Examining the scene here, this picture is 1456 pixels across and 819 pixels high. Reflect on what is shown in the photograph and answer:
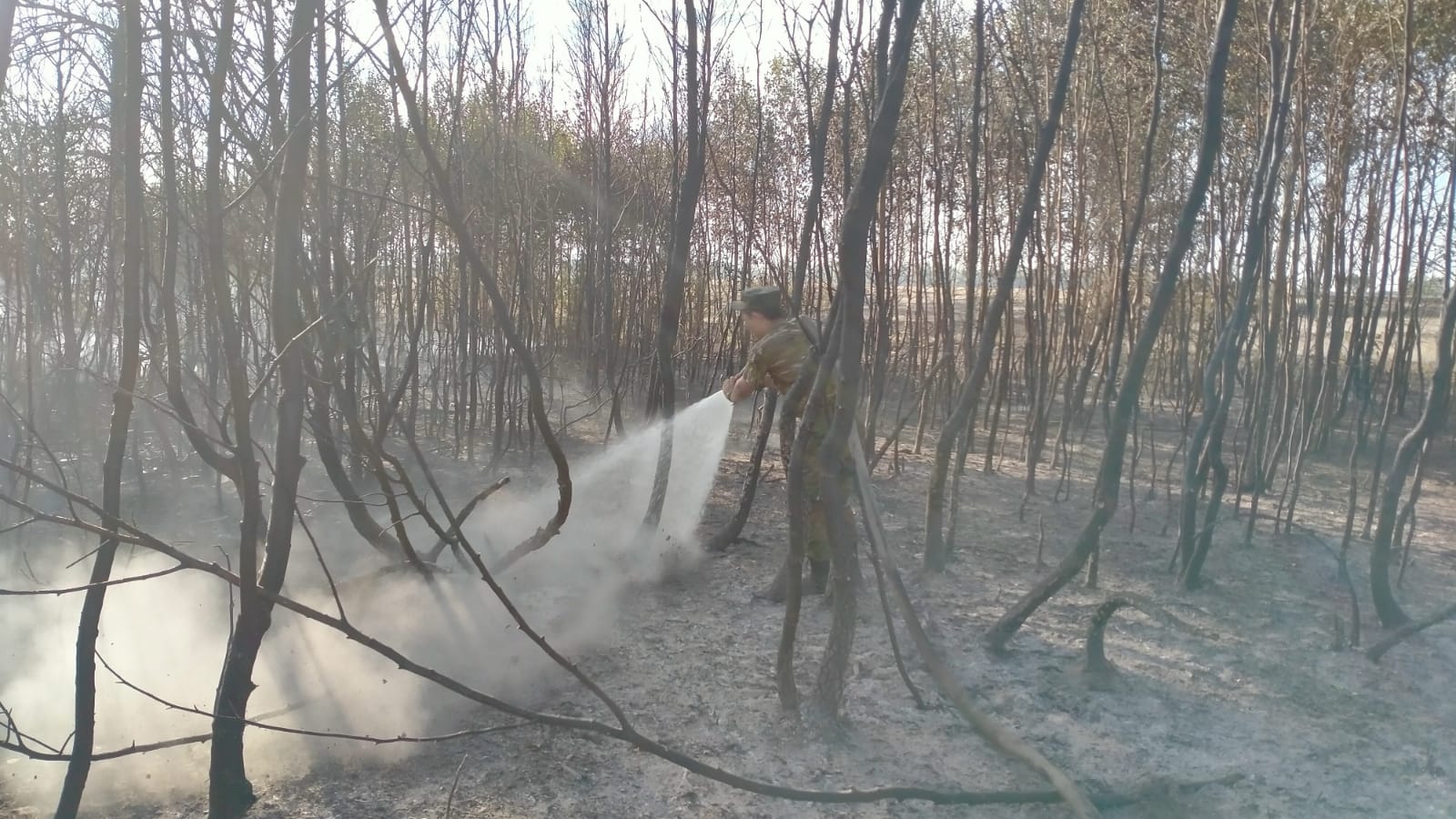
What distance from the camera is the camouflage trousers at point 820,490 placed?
2.81 m

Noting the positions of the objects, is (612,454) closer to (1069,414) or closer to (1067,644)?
(1069,414)

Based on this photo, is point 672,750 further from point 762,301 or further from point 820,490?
point 762,301

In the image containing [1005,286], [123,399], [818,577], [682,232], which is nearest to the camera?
[123,399]

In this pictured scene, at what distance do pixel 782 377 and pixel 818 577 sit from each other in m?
0.96

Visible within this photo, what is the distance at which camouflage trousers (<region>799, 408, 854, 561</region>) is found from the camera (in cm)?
281

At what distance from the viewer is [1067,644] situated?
12.4 ft

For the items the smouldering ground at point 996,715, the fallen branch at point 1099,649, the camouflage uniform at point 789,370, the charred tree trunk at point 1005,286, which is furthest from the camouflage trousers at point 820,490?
the fallen branch at point 1099,649

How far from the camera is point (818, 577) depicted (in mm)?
4484

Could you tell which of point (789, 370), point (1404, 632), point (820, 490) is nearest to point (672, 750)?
point (820, 490)

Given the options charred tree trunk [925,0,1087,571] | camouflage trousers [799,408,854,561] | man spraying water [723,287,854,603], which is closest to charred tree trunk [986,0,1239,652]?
charred tree trunk [925,0,1087,571]

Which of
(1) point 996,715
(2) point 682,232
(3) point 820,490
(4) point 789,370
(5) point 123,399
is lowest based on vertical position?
(1) point 996,715

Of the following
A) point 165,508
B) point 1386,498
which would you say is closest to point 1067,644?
point 1386,498

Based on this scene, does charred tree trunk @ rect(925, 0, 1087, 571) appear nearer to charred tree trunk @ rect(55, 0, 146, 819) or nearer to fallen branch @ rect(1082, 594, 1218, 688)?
fallen branch @ rect(1082, 594, 1218, 688)

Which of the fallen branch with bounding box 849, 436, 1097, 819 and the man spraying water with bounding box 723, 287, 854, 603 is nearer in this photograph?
the fallen branch with bounding box 849, 436, 1097, 819
